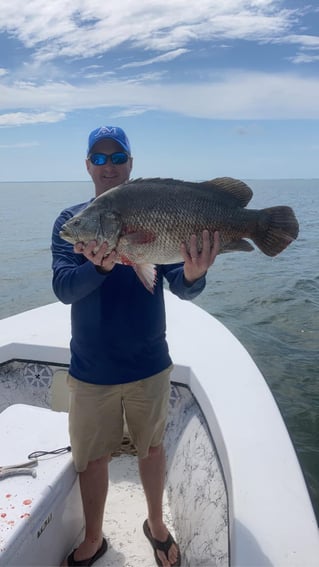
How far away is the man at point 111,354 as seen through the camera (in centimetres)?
282

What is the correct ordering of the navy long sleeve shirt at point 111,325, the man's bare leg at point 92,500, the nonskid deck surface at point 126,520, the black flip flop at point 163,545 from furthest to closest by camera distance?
1. the nonskid deck surface at point 126,520
2. the black flip flop at point 163,545
3. the man's bare leg at point 92,500
4. the navy long sleeve shirt at point 111,325

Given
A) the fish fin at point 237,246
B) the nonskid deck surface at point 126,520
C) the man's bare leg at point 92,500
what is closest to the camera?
the fish fin at point 237,246

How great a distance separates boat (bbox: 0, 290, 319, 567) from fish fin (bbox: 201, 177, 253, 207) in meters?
1.45

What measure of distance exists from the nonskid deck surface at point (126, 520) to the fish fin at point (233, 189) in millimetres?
2469

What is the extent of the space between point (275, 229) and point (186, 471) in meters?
2.05

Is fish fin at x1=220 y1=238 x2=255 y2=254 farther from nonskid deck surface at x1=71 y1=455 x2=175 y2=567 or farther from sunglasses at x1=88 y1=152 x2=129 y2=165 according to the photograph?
nonskid deck surface at x1=71 y1=455 x2=175 y2=567

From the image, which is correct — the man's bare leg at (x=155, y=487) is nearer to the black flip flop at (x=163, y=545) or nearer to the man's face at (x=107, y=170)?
the black flip flop at (x=163, y=545)

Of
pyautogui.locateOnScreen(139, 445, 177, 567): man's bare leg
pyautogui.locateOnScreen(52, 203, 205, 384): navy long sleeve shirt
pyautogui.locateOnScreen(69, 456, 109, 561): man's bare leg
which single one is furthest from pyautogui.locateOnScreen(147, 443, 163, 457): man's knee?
pyautogui.locateOnScreen(52, 203, 205, 384): navy long sleeve shirt

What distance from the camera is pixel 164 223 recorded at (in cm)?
250

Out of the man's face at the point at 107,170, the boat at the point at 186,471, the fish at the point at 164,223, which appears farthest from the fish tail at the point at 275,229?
the boat at the point at 186,471

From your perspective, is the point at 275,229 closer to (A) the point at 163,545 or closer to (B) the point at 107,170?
(B) the point at 107,170

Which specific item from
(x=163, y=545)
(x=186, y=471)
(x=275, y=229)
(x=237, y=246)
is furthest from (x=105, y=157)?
(x=163, y=545)

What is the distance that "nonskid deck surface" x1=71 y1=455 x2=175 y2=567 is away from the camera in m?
3.28

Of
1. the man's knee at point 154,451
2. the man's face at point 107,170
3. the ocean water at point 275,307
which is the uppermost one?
the man's face at point 107,170
